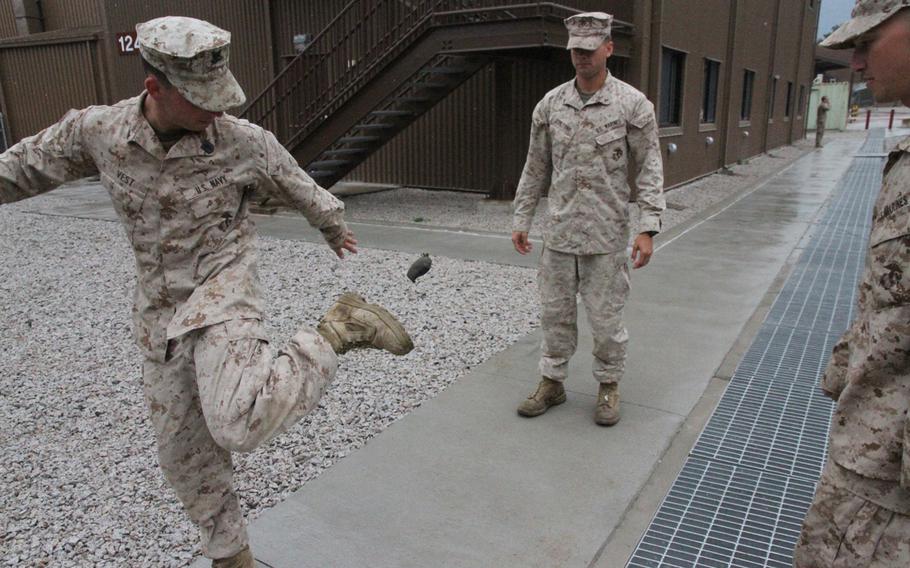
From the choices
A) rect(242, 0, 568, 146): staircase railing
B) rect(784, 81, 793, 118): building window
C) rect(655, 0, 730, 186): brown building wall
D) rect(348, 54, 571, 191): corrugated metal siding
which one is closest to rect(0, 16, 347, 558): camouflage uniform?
rect(242, 0, 568, 146): staircase railing

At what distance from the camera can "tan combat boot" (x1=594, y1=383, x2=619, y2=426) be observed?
146 inches

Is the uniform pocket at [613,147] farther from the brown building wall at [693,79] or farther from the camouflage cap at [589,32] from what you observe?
the brown building wall at [693,79]

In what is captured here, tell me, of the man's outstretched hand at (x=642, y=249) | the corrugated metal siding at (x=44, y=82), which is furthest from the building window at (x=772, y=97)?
the man's outstretched hand at (x=642, y=249)

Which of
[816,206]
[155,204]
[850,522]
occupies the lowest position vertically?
[816,206]

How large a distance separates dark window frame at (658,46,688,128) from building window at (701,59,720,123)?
2.03 metres

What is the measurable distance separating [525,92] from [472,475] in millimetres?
9525

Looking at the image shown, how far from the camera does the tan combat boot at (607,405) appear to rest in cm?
372

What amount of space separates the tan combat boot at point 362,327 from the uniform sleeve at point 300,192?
0.97 feet

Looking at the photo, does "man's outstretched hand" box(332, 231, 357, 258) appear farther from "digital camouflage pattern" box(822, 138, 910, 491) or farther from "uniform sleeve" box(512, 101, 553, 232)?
"digital camouflage pattern" box(822, 138, 910, 491)

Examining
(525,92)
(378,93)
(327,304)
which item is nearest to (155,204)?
(327,304)

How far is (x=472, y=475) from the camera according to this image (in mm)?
3260

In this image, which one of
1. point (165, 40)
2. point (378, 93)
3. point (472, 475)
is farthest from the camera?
point (378, 93)

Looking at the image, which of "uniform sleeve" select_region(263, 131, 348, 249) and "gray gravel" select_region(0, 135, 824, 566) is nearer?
"uniform sleeve" select_region(263, 131, 348, 249)

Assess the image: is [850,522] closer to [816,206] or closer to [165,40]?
[165,40]
